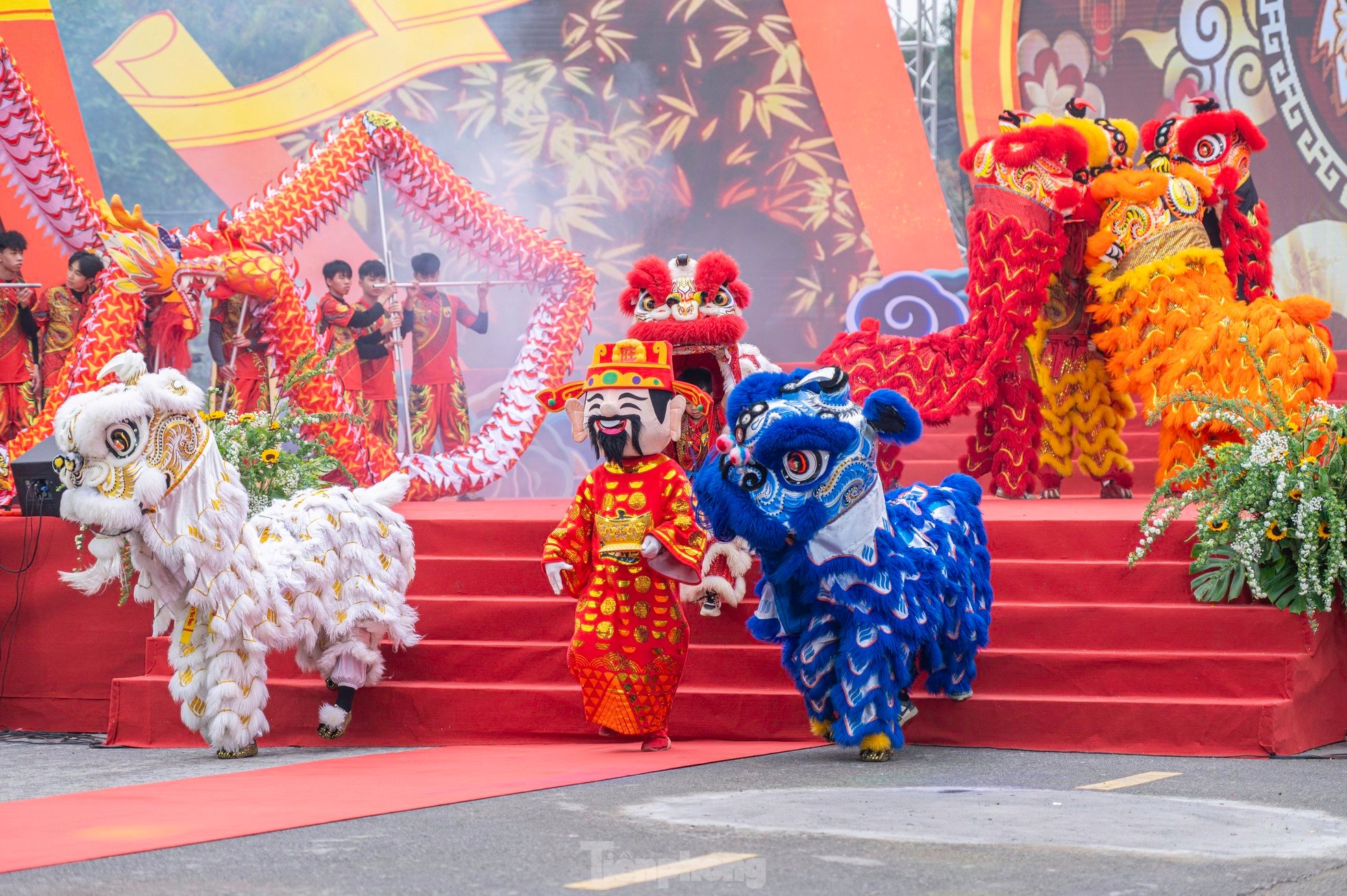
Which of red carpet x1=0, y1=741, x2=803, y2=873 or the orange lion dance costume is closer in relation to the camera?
red carpet x1=0, y1=741, x2=803, y2=873

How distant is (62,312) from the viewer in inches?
348

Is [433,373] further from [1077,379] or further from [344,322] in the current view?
[1077,379]

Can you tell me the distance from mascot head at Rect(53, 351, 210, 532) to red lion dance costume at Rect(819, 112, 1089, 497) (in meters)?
→ 3.18

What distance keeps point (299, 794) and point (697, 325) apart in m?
2.33

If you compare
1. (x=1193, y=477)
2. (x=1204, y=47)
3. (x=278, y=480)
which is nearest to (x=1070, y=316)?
(x=1193, y=477)

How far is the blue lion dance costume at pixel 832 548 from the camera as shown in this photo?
457cm

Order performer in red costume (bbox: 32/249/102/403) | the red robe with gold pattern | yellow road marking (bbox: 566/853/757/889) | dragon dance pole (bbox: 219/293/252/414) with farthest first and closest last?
performer in red costume (bbox: 32/249/102/403) → dragon dance pole (bbox: 219/293/252/414) → the red robe with gold pattern → yellow road marking (bbox: 566/853/757/889)

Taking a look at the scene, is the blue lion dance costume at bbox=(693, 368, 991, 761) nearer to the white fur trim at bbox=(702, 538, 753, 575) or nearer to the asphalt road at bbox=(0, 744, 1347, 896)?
the asphalt road at bbox=(0, 744, 1347, 896)

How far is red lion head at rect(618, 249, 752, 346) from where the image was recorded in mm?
5781

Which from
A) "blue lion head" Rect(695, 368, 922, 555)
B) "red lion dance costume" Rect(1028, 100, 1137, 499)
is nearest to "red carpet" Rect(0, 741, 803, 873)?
"blue lion head" Rect(695, 368, 922, 555)

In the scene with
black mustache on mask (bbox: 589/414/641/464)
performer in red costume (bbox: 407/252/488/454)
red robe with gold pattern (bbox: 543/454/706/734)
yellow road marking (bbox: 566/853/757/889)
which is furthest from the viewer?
performer in red costume (bbox: 407/252/488/454)

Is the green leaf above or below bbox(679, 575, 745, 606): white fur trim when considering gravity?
above

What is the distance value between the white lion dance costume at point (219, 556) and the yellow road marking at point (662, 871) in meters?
2.35

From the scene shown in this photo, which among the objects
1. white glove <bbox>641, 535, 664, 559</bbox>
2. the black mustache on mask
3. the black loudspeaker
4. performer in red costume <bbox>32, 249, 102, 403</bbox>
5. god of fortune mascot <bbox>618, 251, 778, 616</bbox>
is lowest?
white glove <bbox>641, 535, 664, 559</bbox>
